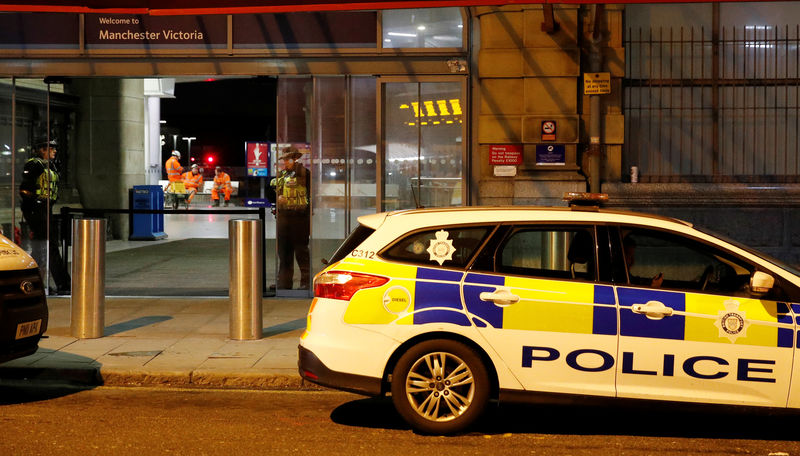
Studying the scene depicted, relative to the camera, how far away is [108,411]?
23.0 feet

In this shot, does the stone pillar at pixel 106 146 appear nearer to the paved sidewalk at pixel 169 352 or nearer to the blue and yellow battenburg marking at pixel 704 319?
the paved sidewalk at pixel 169 352

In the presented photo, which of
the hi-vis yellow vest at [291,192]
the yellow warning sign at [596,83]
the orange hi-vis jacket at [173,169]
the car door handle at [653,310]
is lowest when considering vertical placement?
the car door handle at [653,310]

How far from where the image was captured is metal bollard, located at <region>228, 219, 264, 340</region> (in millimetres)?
9641

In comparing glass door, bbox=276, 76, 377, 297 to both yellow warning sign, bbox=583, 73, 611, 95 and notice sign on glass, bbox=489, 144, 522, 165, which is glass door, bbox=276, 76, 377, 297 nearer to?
notice sign on glass, bbox=489, 144, 522, 165

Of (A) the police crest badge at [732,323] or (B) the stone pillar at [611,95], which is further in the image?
(B) the stone pillar at [611,95]

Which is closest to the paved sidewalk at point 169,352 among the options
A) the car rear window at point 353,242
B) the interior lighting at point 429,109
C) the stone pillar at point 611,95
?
the car rear window at point 353,242

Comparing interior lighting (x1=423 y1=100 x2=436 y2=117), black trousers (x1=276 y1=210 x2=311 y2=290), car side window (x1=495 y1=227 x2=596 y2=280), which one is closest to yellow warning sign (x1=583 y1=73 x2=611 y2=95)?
interior lighting (x1=423 y1=100 x2=436 y2=117)

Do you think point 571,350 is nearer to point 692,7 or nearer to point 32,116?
point 692,7

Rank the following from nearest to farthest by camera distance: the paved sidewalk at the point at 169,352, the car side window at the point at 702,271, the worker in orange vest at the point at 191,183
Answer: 1. the car side window at the point at 702,271
2. the paved sidewalk at the point at 169,352
3. the worker in orange vest at the point at 191,183

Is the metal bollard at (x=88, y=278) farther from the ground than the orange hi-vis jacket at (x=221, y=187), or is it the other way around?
the orange hi-vis jacket at (x=221, y=187)

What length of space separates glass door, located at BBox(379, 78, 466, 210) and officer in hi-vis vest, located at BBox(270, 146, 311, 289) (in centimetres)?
103

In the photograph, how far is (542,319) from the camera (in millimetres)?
6086

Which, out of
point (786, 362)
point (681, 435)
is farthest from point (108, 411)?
point (786, 362)

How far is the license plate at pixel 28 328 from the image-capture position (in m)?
7.09
